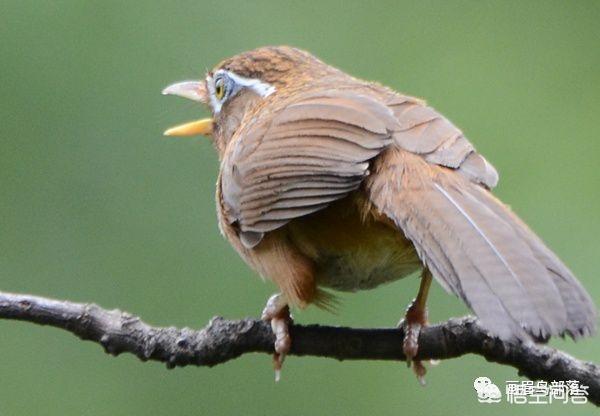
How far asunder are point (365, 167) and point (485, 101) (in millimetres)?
3998

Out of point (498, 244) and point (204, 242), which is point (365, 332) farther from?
point (204, 242)

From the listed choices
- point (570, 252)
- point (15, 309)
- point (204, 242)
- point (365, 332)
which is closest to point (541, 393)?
point (365, 332)

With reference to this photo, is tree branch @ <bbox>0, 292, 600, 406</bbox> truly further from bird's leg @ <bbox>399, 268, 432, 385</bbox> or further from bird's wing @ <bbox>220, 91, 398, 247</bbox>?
bird's wing @ <bbox>220, 91, 398, 247</bbox>

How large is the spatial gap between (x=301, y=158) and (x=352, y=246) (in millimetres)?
359

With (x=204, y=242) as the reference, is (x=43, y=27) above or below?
above

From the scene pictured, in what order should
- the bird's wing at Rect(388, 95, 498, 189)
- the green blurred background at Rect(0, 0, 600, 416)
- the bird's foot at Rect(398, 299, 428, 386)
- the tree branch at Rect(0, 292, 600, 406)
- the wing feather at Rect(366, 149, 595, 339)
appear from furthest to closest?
the green blurred background at Rect(0, 0, 600, 416), the bird's wing at Rect(388, 95, 498, 189), the bird's foot at Rect(398, 299, 428, 386), the tree branch at Rect(0, 292, 600, 406), the wing feather at Rect(366, 149, 595, 339)

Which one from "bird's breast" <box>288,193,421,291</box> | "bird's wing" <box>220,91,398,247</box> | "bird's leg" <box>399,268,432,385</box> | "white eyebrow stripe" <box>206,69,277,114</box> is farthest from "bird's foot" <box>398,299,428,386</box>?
"white eyebrow stripe" <box>206,69,277,114</box>

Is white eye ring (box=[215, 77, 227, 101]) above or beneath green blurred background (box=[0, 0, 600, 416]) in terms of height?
above

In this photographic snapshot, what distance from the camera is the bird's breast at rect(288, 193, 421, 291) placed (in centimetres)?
500

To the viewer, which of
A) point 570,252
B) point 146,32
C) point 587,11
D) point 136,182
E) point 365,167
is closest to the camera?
point 365,167

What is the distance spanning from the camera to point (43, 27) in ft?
27.6

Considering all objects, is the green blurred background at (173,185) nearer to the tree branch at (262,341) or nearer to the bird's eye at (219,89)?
the bird's eye at (219,89)

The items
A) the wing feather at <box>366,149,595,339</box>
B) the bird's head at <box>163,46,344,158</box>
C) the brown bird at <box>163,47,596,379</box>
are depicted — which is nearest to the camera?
the wing feather at <box>366,149,595,339</box>


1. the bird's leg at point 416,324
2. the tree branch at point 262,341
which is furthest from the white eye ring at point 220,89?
the tree branch at point 262,341
